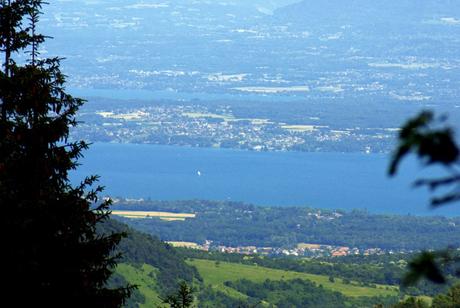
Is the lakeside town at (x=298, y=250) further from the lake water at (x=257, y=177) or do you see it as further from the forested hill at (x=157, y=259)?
the forested hill at (x=157, y=259)

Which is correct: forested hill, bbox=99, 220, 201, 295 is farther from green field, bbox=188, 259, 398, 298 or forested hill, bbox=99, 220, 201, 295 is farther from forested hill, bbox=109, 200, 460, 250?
forested hill, bbox=109, 200, 460, 250

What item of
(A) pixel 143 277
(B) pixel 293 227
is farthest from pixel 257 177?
(A) pixel 143 277

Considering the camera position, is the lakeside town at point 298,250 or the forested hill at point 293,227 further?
the forested hill at point 293,227

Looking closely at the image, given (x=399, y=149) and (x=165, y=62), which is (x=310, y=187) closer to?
(x=165, y=62)

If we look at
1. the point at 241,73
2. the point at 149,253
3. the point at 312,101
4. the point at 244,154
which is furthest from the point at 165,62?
the point at 149,253

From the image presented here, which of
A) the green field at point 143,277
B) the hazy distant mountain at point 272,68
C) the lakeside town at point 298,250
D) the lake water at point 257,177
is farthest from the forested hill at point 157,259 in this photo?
the hazy distant mountain at point 272,68

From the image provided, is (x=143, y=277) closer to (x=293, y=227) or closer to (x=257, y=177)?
(x=293, y=227)
